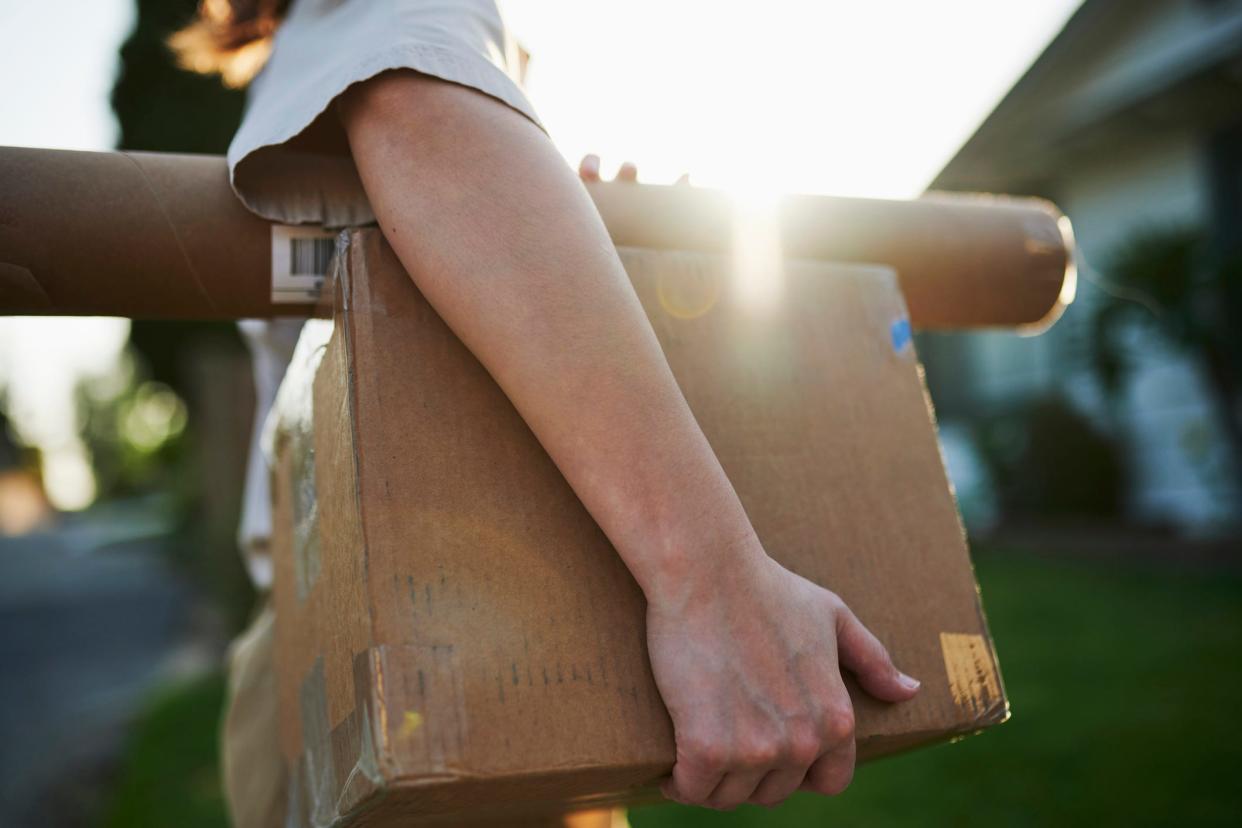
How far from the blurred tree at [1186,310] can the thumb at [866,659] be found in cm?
597

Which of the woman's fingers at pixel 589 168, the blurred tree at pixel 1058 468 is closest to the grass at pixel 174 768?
the woman's fingers at pixel 589 168

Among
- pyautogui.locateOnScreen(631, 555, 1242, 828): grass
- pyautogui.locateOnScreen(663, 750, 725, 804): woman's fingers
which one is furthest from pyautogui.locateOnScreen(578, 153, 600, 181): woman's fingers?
pyautogui.locateOnScreen(631, 555, 1242, 828): grass

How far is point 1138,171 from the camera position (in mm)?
7703

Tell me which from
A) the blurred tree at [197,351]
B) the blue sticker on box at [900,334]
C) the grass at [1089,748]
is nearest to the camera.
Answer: the blue sticker on box at [900,334]

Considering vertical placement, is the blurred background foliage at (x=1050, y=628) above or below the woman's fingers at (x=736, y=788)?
below

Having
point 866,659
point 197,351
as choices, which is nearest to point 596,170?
point 866,659

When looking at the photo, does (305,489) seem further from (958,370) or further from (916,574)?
(958,370)

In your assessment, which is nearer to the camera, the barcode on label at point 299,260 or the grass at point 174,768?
the barcode on label at point 299,260

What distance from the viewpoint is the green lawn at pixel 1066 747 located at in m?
2.65

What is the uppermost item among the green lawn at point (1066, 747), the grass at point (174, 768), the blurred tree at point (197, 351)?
the blurred tree at point (197, 351)

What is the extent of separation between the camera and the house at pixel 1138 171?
6.61 metres

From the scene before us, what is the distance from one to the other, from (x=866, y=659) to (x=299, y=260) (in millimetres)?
609

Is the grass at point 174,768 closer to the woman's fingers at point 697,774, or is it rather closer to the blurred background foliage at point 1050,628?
the blurred background foliage at point 1050,628

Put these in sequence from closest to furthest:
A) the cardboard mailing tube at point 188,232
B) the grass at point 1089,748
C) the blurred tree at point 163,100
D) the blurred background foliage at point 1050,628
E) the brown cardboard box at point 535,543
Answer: the brown cardboard box at point 535,543 → the cardboard mailing tube at point 188,232 → the grass at point 1089,748 → the blurred background foliage at point 1050,628 → the blurred tree at point 163,100
